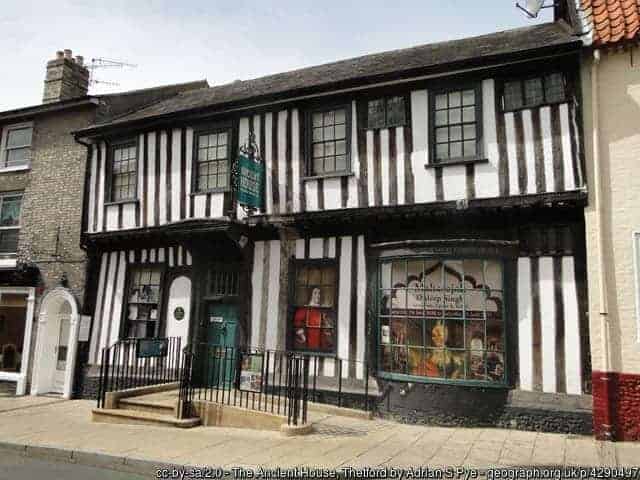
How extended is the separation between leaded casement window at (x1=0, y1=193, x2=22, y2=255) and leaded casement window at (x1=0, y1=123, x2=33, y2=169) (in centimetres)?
97

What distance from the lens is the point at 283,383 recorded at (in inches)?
412

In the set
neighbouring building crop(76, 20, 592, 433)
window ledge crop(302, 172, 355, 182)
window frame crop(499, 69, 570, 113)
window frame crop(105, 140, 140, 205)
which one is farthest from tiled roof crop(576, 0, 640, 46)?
window frame crop(105, 140, 140, 205)

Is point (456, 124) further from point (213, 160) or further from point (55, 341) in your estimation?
point (55, 341)

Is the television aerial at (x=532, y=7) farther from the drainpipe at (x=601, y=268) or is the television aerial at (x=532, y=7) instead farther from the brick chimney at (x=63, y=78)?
the brick chimney at (x=63, y=78)

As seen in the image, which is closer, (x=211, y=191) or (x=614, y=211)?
(x=614, y=211)

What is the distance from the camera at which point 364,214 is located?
389 inches

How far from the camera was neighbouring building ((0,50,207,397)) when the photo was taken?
13.3 metres

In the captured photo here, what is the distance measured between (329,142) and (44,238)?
26.8 feet

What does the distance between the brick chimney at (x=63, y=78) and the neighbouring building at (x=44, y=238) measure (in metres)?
0.26

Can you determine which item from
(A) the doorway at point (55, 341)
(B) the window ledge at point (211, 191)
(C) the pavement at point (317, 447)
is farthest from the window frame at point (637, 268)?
(A) the doorway at point (55, 341)

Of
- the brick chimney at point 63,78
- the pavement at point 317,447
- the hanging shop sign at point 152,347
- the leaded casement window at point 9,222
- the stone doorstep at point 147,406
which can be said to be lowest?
the pavement at point 317,447

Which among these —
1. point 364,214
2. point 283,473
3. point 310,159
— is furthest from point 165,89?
point 283,473

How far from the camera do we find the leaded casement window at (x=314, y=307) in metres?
10.4

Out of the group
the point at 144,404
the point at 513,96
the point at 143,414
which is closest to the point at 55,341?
the point at 144,404
